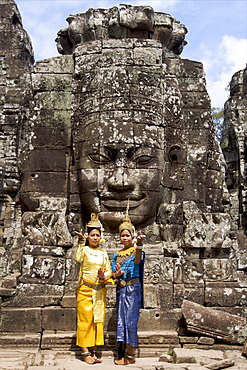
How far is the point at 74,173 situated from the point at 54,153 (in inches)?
19.1

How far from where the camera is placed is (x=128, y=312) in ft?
19.8

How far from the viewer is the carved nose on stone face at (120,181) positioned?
7348 mm


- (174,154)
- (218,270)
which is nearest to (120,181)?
(174,154)

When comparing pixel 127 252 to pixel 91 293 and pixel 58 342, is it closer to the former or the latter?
pixel 91 293

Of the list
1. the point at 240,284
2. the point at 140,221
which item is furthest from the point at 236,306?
the point at 140,221

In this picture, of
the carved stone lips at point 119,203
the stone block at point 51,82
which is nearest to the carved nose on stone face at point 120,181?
the carved stone lips at point 119,203

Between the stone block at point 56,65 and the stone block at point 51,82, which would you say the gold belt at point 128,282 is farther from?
the stone block at point 56,65

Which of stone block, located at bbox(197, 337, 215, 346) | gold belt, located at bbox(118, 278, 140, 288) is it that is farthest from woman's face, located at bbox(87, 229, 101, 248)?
stone block, located at bbox(197, 337, 215, 346)

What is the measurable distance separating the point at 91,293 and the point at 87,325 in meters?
0.39

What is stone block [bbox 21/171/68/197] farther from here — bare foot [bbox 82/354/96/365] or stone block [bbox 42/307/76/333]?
bare foot [bbox 82/354/96/365]

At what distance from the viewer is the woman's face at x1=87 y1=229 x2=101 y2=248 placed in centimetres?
627

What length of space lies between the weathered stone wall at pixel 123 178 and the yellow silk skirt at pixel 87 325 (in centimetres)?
66

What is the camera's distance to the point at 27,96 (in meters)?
16.5

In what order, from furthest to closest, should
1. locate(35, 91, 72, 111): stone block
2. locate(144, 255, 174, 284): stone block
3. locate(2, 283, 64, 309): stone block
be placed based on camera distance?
locate(35, 91, 72, 111): stone block < locate(144, 255, 174, 284): stone block < locate(2, 283, 64, 309): stone block
